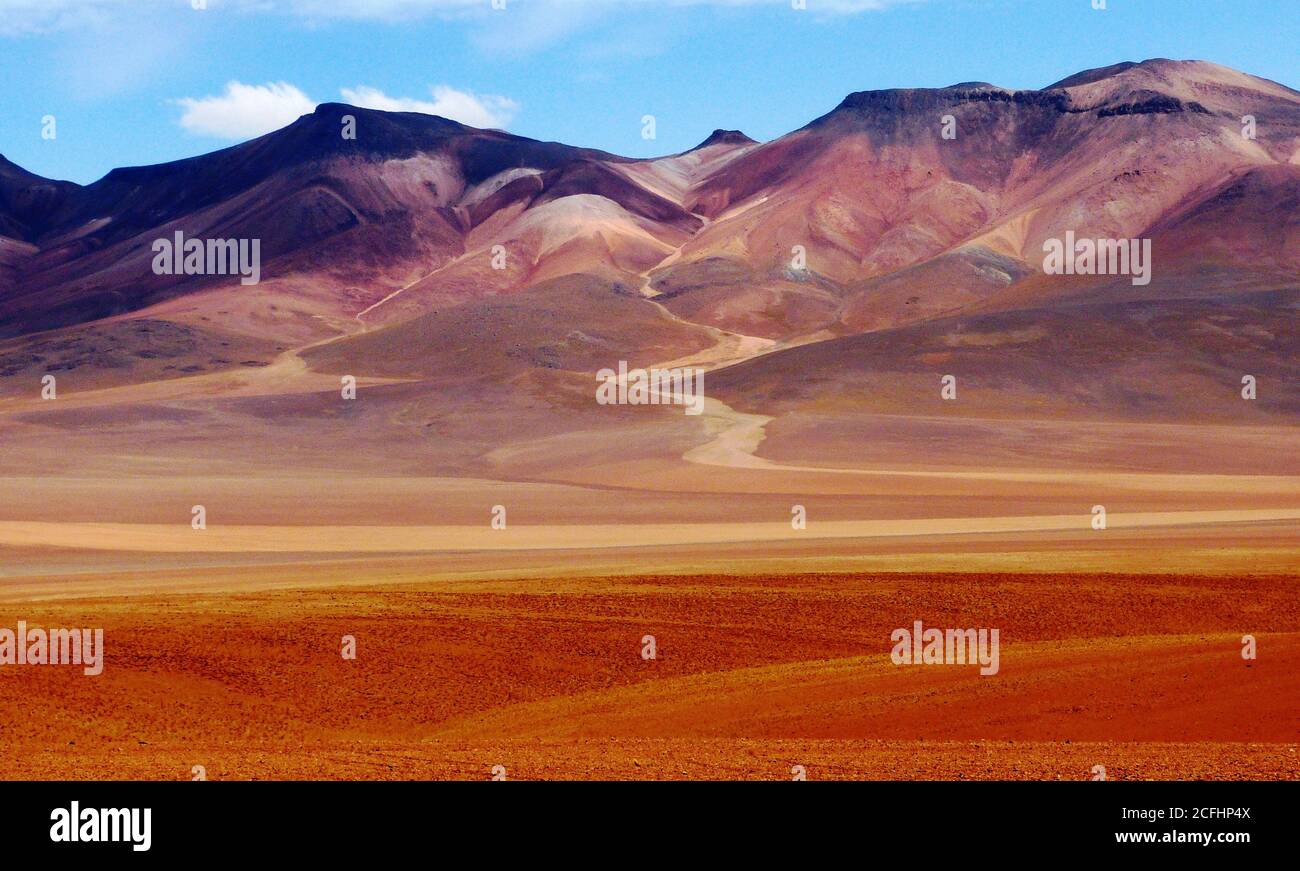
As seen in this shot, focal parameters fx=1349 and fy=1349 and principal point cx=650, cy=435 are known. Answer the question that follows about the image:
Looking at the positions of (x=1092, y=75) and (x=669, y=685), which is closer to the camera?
(x=669, y=685)

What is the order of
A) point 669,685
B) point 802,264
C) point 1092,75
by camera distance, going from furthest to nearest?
point 1092,75 < point 802,264 < point 669,685

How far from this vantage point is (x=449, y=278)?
161 m

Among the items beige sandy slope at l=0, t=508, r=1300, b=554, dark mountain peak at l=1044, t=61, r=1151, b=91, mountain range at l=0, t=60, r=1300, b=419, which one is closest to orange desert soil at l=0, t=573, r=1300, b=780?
beige sandy slope at l=0, t=508, r=1300, b=554

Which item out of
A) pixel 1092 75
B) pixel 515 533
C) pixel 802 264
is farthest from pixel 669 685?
pixel 1092 75

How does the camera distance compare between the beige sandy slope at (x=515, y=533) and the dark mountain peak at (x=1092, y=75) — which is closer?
the beige sandy slope at (x=515, y=533)

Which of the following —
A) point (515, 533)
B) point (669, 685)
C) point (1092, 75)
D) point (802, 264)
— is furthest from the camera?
point (1092, 75)

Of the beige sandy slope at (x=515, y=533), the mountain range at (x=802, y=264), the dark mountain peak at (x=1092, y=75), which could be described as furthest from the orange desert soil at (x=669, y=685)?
the dark mountain peak at (x=1092, y=75)

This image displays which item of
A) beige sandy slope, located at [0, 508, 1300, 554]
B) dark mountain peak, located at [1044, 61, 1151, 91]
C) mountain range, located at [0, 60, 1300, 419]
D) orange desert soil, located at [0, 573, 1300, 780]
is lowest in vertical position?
orange desert soil, located at [0, 573, 1300, 780]

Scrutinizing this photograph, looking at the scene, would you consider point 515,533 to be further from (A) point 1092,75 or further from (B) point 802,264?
(A) point 1092,75

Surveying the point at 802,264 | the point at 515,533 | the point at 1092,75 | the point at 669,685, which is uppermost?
the point at 1092,75

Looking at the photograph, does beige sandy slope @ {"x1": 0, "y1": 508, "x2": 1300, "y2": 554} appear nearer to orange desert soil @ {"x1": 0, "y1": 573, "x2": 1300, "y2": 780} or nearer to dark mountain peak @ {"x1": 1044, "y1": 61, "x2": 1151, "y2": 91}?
orange desert soil @ {"x1": 0, "y1": 573, "x2": 1300, "y2": 780}

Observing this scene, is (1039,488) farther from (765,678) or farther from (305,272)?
(305,272)

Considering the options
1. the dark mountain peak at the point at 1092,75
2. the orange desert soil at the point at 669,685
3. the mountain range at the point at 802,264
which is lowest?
the orange desert soil at the point at 669,685

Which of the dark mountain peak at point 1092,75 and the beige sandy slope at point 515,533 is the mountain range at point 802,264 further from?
the beige sandy slope at point 515,533
